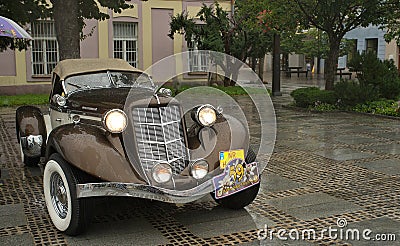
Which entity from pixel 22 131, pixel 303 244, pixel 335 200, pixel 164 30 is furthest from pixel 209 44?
pixel 303 244

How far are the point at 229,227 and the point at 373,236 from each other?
1450 millimetres

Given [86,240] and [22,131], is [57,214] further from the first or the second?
[22,131]

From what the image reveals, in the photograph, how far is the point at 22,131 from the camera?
7637 mm

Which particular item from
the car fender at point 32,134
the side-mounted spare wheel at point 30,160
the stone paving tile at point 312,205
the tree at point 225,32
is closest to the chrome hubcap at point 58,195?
the car fender at point 32,134

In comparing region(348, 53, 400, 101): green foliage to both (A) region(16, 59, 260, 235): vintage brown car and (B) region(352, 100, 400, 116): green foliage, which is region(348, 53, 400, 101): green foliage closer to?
(B) region(352, 100, 400, 116): green foliage

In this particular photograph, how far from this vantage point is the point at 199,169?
17.0ft

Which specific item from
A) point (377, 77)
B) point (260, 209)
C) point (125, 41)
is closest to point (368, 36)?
point (125, 41)

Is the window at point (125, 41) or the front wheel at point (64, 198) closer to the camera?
the front wheel at point (64, 198)

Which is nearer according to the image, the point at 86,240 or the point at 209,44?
the point at 86,240

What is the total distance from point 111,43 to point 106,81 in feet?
58.5

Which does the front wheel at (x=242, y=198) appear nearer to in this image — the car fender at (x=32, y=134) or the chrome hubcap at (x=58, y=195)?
the chrome hubcap at (x=58, y=195)

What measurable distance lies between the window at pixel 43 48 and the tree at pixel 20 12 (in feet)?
18.6

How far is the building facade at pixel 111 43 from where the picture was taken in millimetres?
22141

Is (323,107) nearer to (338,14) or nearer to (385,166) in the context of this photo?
(338,14)
